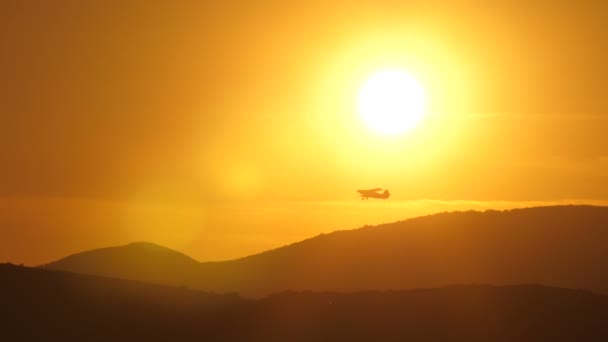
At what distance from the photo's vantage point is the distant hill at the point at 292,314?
37.9 metres

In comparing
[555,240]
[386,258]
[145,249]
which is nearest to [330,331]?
[386,258]

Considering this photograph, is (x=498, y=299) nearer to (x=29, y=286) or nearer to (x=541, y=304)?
(x=541, y=304)

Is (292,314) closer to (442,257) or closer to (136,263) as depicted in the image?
(442,257)

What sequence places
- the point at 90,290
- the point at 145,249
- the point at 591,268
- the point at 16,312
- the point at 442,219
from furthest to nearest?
the point at 145,249 < the point at 442,219 < the point at 591,268 < the point at 90,290 < the point at 16,312

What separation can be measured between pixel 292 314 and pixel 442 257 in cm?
3829

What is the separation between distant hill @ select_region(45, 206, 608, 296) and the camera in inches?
2955

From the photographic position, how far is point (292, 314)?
1607 inches

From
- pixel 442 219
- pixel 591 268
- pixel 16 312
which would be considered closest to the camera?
pixel 16 312

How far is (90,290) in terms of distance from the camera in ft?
144

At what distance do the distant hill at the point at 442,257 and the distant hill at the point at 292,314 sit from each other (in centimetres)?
3041

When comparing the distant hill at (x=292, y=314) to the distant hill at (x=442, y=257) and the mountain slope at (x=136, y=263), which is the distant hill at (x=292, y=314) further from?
the mountain slope at (x=136, y=263)

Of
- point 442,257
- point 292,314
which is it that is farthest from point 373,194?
point 292,314

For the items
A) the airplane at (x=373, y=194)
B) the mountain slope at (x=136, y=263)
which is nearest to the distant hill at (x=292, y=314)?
the airplane at (x=373, y=194)

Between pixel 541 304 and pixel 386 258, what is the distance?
3904 cm
